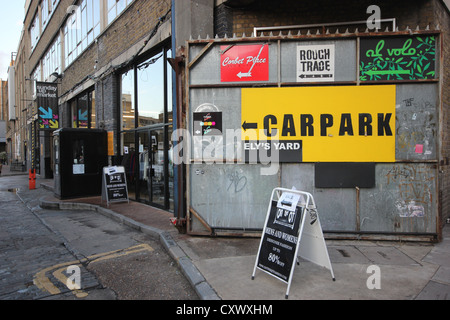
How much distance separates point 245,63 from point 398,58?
2631 mm

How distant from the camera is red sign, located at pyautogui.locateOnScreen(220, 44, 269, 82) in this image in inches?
224

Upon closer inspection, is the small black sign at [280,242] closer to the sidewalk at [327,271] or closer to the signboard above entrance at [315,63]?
the sidewalk at [327,271]

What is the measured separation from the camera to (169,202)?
8750mm

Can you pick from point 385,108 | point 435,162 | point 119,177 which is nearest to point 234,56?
point 385,108

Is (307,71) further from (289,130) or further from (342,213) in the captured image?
(342,213)

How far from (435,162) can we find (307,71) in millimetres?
2680

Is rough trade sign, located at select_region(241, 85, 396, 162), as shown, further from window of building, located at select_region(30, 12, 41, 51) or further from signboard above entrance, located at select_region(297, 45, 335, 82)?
window of building, located at select_region(30, 12, 41, 51)

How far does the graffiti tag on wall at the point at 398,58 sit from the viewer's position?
5.31 metres

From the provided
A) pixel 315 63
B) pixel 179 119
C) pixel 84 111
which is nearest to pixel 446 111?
pixel 315 63

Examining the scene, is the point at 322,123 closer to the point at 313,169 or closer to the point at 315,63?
the point at 313,169

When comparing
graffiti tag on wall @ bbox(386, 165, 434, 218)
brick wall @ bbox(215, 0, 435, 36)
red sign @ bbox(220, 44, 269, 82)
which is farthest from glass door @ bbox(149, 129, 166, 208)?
graffiti tag on wall @ bbox(386, 165, 434, 218)

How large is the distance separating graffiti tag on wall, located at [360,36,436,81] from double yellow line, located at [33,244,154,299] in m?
5.07

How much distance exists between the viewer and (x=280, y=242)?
12.7 feet

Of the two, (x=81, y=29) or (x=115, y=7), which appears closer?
(x=115, y=7)
